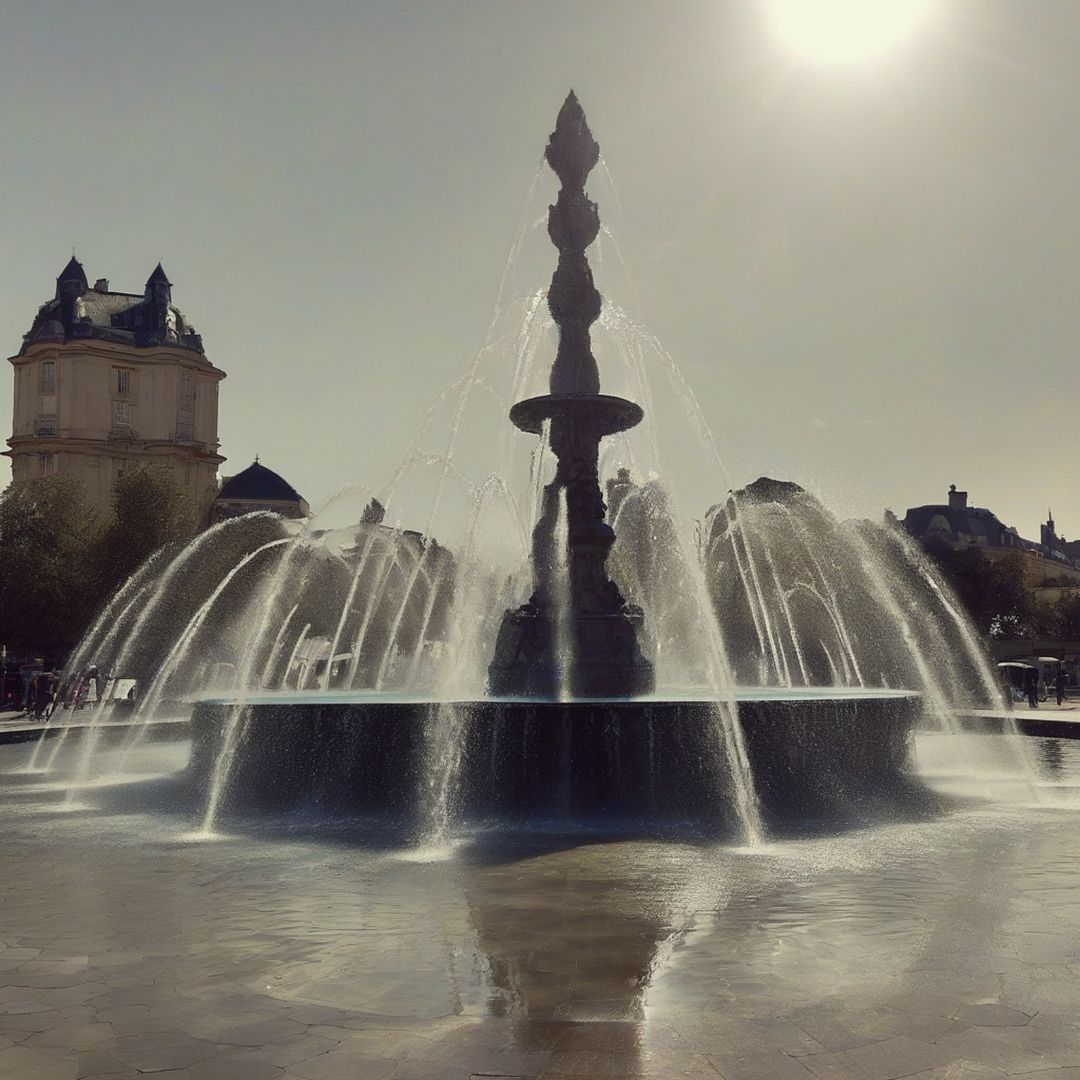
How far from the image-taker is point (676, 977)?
5.42 metres

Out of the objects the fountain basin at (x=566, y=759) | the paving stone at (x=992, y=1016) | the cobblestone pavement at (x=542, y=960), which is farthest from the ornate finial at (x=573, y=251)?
the paving stone at (x=992, y=1016)

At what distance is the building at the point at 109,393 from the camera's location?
251 feet

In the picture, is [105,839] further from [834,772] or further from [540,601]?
[834,772]

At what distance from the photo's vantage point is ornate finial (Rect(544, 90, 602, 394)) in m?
15.8

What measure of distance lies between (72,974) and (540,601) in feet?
32.3

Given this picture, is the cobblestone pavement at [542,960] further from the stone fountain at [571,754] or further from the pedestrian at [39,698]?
the pedestrian at [39,698]

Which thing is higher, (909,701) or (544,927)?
(909,701)

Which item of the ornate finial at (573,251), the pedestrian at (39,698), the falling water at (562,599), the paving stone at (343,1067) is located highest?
the ornate finial at (573,251)

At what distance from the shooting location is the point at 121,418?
256 feet

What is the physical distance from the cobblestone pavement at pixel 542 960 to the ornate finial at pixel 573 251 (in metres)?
8.03

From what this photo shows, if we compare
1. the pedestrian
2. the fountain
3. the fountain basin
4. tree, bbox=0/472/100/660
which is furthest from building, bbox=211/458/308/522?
the fountain basin

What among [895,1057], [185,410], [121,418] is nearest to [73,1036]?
[895,1057]

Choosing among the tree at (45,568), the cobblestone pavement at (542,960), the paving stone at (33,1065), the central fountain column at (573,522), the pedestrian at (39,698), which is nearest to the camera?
the paving stone at (33,1065)

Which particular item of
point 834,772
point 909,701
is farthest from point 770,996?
point 909,701
